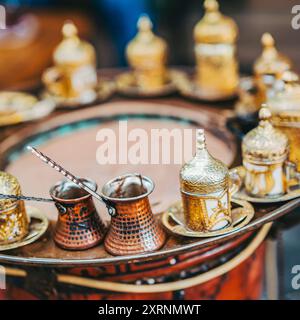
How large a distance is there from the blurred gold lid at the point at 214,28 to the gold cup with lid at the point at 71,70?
0.44 m

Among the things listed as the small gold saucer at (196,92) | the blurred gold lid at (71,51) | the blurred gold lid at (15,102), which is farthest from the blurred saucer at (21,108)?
the small gold saucer at (196,92)

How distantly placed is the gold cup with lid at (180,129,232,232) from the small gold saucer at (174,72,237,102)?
782 millimetres

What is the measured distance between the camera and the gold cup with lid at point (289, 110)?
152 cm

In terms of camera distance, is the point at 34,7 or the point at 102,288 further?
the point at 34,7

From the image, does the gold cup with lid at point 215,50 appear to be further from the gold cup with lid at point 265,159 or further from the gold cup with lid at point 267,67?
the gold cup with lid at point 265,159

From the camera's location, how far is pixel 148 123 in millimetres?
2041

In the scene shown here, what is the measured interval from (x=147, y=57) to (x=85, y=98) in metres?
0.28

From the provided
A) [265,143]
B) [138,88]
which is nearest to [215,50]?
[138,88]

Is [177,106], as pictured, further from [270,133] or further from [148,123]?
[270,133]

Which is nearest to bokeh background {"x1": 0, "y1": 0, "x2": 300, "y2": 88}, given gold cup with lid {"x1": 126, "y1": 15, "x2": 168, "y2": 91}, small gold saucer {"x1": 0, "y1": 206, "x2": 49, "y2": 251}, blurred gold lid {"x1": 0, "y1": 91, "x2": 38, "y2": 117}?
blurred gold lid {"x1": 0, "y1": 91, "x2": 38, "y2": 117}

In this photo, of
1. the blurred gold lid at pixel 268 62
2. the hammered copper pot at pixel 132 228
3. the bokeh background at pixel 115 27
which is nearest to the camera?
the hammered copper pot at pixel 132 228

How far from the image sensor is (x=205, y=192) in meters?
1.29

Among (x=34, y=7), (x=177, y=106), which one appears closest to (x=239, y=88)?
(x=177, y=106)

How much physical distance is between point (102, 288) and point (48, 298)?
0.16 m
